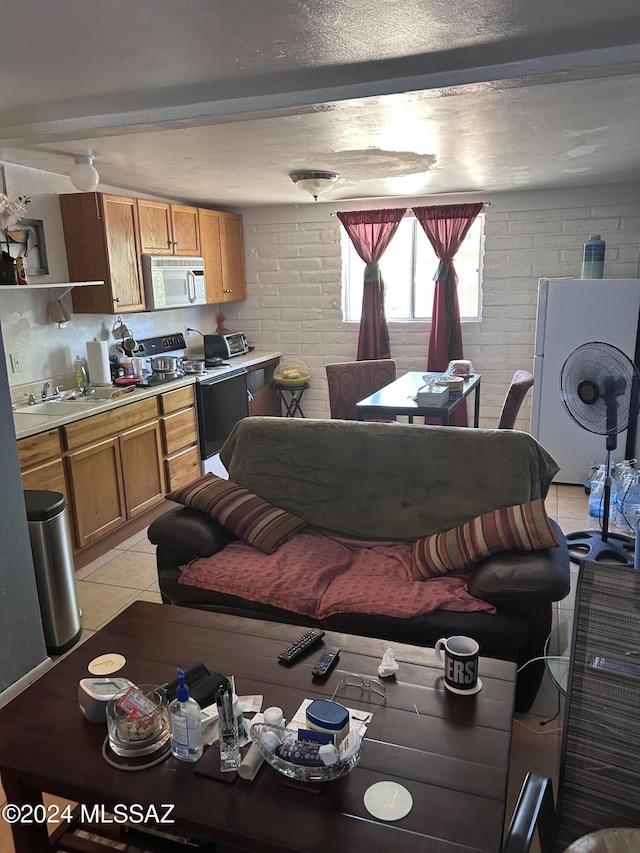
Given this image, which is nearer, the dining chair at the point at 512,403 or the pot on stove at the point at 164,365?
the dining chair at the point at 512,403

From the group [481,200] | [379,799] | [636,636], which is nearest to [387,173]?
[481,200]

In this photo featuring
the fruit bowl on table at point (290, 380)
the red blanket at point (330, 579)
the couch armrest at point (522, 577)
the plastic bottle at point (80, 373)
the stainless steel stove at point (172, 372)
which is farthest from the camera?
the fruit bowl on table at point (290, 380)

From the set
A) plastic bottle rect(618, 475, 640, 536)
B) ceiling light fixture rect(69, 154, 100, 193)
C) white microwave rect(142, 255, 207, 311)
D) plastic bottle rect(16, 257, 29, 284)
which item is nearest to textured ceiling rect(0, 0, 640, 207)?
ceiling light fixture rect(69, 154, 100, 193)

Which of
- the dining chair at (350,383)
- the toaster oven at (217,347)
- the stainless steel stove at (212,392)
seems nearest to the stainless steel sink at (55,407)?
the stainless steel stove at (212,392)

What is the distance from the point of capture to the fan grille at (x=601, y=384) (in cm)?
309

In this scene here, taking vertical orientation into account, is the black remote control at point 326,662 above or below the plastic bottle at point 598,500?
above

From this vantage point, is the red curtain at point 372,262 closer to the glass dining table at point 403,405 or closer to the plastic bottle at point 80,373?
the glass dining table at point 403,405

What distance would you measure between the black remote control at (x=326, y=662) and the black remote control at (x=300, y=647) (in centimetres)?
5

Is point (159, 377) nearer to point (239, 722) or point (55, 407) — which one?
point (55, 407)

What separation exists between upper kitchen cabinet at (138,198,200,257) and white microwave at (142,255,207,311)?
9cm

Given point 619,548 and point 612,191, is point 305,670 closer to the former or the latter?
point 619,548

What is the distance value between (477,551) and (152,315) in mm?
3464

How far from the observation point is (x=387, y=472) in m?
2.78

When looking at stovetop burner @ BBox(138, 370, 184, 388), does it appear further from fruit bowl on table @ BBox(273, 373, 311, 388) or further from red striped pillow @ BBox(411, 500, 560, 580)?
red striped pillow @ BBox(411, 500, 560, 580)
